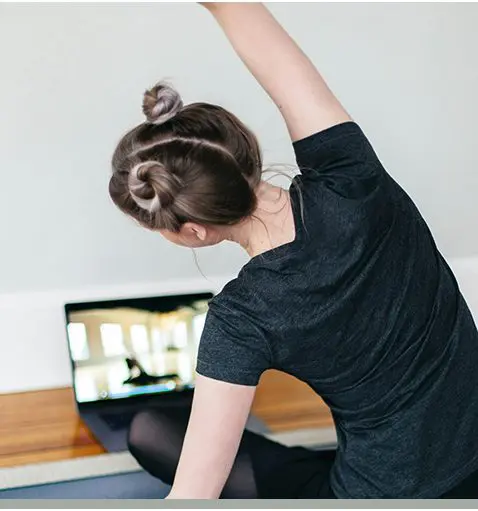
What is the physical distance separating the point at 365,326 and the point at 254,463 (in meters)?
0.48

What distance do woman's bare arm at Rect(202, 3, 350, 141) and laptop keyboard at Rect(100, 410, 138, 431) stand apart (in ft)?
3.49

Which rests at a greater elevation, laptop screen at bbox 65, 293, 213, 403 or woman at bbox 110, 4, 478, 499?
woman at bbox 110, 4, 478, 499

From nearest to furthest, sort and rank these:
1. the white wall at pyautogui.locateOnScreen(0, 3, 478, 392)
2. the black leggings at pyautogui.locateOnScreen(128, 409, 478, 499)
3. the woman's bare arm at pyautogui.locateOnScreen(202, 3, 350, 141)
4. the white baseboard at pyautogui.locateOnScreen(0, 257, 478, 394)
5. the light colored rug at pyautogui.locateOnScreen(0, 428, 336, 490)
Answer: the woman's bare arm at pyautogui.locateOnScreen(202, 3, 350, 141) → the black leggings at pyautogui.locateOnScreen(128, 409, 478, 499) → the light colored rug at pyautogui.locateOnScreen(0, 428, 336, 490) → the white wall at pyautogui.locateOnScreen(0, 3, 478, 392) → the white baseboard at pyautogui.locateOnScreen(0, 257, 478, 394)

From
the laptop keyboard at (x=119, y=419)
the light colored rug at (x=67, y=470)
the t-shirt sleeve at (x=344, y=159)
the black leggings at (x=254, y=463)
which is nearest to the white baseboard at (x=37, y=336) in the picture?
the laptop keyboard at (x=119, y=419)

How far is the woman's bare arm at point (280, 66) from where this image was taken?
111 centimetres

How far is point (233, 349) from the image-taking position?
122 cm

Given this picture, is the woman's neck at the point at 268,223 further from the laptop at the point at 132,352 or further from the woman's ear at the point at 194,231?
the laptop at the point at 132,352

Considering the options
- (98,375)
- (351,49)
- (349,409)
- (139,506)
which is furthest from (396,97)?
(139,506)

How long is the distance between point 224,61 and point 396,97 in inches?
18.4

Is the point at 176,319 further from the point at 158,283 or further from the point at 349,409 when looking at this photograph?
the point at 349,409

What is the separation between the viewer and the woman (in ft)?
3.89

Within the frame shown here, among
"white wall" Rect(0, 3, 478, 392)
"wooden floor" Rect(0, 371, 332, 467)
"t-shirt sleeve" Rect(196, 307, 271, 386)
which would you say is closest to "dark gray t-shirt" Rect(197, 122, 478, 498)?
"t-shirt sleeve" Rect(196, 307, 271, 386)

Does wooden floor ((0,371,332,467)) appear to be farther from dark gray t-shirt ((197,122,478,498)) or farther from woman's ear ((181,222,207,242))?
woman's ear ((181,222,207,242))

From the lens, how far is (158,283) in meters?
2.34
